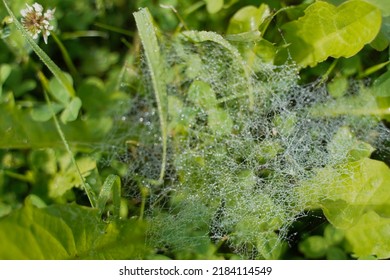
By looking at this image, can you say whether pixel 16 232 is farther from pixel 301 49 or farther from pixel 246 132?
pixel 301 49

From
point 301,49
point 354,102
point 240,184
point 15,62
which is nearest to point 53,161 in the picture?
point 15,62

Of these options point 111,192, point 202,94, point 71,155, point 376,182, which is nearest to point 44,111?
point 71,155

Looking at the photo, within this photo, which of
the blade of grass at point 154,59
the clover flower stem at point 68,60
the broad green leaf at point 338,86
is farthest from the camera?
the clover flower stem at point 68,60

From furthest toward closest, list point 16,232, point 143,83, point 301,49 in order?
point 143,83 < point 301,49 < point 16,232

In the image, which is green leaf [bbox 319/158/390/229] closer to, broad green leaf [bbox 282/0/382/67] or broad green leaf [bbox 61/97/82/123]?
broad green leaf [bbox 282/0/382/67]

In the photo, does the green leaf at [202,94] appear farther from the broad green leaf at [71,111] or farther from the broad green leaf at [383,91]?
the broad green leaf at [383,91]

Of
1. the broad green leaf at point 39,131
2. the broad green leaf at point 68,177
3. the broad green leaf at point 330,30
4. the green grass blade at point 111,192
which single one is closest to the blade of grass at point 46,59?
the broad green leaf at point 39,131

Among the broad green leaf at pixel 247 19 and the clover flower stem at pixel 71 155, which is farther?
the broad green leaf at pixel 247 19
